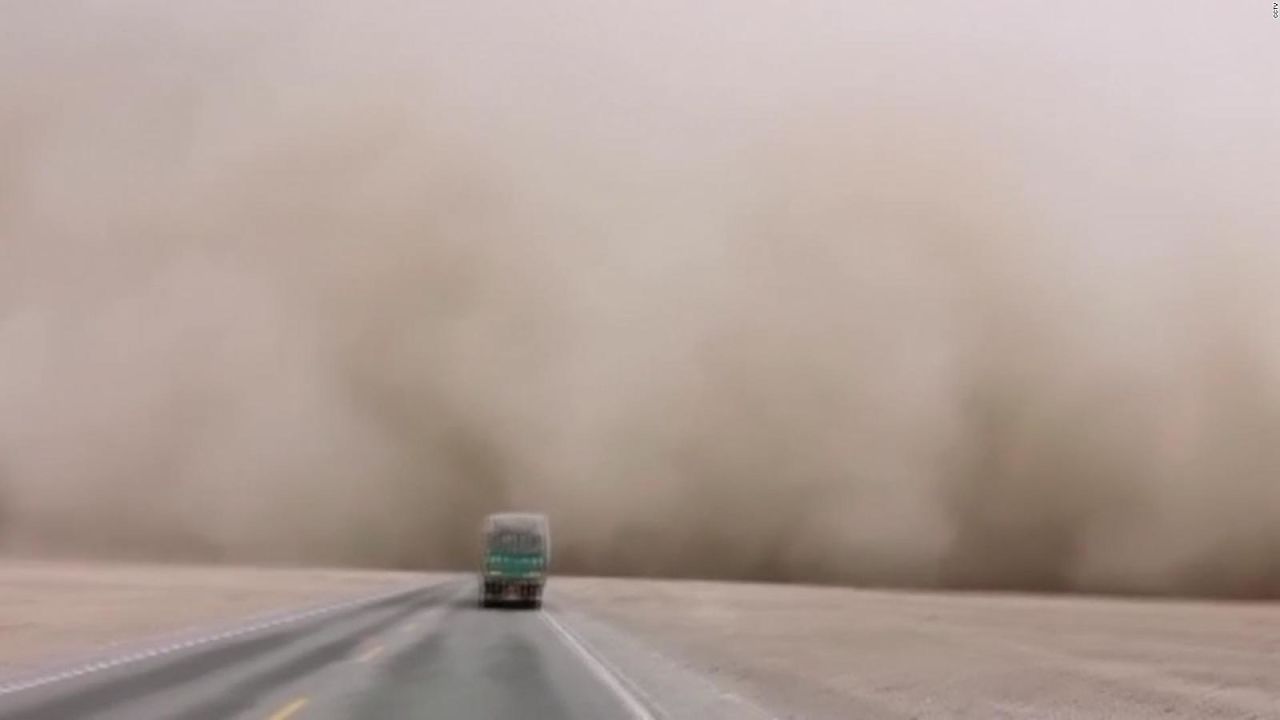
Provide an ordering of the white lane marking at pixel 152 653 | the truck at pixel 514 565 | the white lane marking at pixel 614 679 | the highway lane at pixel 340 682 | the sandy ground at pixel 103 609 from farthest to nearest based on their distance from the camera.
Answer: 1. the truck at pixel 514 565
2. the sandy ground at pixel 103 609
3. the white lane marking at pixel 152 653
4. the white lane marking at pixel 614 679
5. the highway lane at pixel 340 682

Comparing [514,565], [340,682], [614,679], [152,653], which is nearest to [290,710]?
[340,682]

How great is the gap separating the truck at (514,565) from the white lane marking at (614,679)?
18071mm

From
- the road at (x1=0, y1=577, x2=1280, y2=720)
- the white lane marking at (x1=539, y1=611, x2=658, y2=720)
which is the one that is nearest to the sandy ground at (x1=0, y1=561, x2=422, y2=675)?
the road at (x1=0, y1=577, x2=1280, y2=720)

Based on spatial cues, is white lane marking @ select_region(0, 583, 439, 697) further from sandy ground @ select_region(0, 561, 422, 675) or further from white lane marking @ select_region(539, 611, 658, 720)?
white lane marking @ select_region(539, 611, 658, 720)

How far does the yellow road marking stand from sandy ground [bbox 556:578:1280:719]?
19.3 ft

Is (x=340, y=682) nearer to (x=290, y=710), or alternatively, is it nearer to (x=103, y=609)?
(x=290, y=710)

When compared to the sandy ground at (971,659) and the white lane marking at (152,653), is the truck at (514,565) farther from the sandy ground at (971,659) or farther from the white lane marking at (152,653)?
the white lane marking at (152,653)

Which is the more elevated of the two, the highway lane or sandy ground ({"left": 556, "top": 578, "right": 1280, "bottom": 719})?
the highway lane

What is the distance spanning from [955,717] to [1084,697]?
12.8 ft

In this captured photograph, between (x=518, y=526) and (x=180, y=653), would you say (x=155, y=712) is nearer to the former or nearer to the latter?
(x=180, y=653)

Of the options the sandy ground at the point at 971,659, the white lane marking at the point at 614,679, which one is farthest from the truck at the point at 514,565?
the white lane marking at the point at 614,679

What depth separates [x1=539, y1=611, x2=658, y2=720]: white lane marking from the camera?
51.6 feet

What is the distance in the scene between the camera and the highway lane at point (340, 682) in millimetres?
14766

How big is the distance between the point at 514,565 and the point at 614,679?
Result: 2935cm
